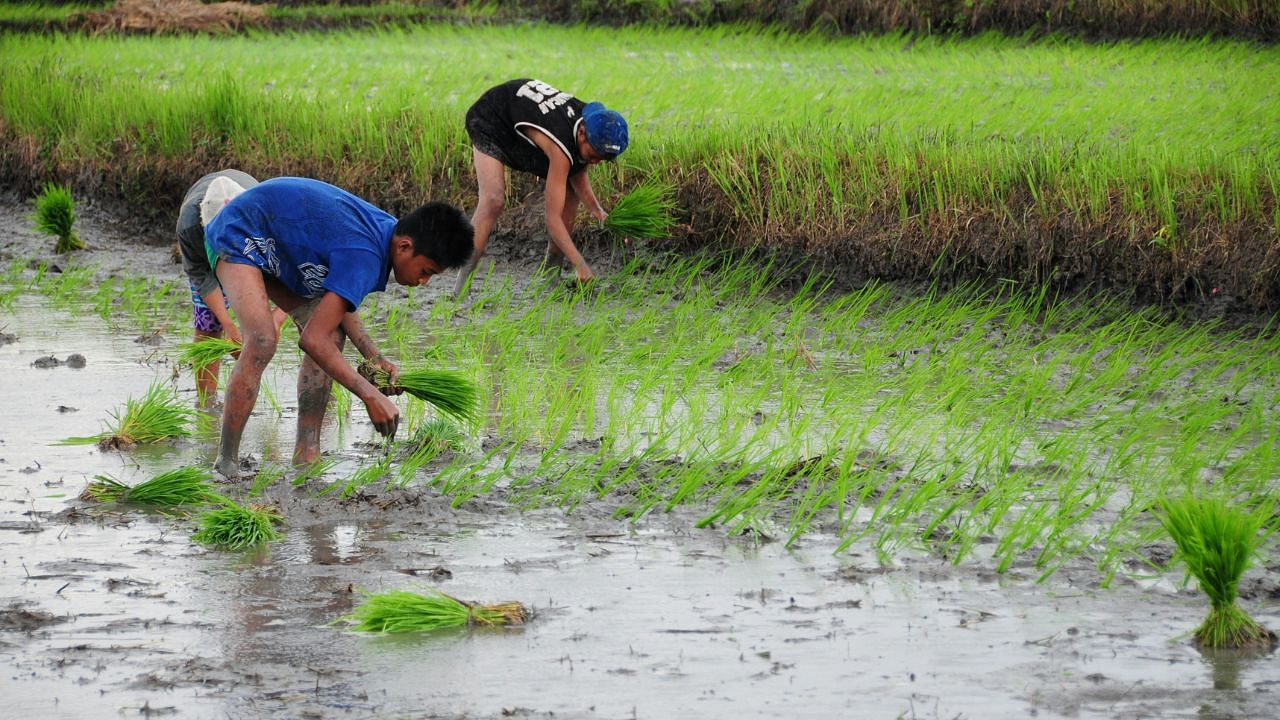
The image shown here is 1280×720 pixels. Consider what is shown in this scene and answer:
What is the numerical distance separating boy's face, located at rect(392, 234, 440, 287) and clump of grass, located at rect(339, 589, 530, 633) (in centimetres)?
104

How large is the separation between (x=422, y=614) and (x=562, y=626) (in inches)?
11.7

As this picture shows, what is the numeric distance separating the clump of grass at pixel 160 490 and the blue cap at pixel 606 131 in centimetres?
252

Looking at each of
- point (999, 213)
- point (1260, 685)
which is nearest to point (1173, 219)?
point (999, 213)

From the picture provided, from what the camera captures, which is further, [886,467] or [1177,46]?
[1177,46]

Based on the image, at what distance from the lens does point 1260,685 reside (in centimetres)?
254

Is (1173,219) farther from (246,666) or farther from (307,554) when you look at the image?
(246,666)

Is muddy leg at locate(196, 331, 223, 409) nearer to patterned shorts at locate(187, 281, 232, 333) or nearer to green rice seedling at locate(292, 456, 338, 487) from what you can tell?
patterned shorts at locate(187, 281, 232, 333)

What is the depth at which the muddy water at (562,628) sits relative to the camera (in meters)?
2.47

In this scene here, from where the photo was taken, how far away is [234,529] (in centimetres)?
330

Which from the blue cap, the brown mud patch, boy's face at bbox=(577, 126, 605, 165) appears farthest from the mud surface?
the brown mud patch

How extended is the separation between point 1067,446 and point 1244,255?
2.25 metres

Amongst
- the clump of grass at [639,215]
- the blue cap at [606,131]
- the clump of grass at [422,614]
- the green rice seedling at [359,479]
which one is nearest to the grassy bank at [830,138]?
the clump of grass at [639,215]

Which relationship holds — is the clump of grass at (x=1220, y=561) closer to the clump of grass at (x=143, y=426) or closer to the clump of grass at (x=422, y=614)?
the clump of grass at (x=422, y=614)

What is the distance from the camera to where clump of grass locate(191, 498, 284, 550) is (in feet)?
10.8
